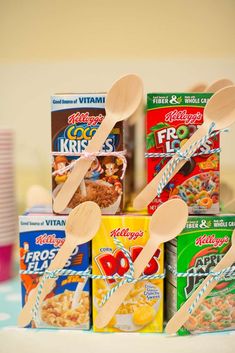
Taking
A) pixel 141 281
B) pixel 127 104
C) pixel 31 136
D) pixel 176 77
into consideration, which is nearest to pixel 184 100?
pixel 127 104

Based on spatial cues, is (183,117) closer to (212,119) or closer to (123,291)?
(212,119)

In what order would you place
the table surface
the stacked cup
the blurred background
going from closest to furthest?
the table surface
the stacked cup
the blurred background

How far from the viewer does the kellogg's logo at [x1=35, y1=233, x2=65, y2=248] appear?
28.4 inches

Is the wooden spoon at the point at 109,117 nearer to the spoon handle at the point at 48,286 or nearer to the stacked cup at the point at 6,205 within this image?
the spoon handle at the point at 48,286

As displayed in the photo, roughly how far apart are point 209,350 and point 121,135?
0.39m

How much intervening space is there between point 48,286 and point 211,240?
291mm

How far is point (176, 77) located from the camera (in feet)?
3.75

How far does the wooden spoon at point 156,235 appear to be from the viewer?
0.69 meters

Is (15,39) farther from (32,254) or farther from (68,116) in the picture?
(32,254)

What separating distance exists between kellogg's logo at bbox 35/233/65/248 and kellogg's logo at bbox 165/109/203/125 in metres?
0.28

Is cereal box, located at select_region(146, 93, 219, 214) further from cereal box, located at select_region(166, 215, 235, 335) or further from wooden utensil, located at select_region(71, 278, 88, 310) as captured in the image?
wooden utensil, located at select_region(71, 278, 88, 310)

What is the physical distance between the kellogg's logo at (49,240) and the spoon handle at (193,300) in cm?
23

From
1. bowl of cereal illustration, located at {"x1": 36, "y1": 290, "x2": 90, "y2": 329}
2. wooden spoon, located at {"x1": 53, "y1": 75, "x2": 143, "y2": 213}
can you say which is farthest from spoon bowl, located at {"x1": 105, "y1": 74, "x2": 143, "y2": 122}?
bowl of cereal illustration, located at {"x1": 36, "y1": 290, "x2": 90, "y2": 329}

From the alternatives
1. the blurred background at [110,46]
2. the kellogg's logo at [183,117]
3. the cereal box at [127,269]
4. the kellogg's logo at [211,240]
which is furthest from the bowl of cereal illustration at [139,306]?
the blurred background at [110,46]
